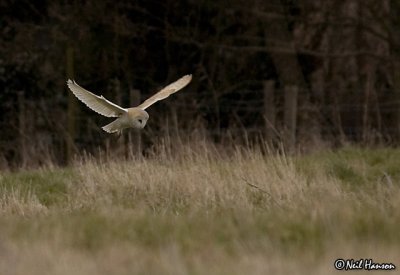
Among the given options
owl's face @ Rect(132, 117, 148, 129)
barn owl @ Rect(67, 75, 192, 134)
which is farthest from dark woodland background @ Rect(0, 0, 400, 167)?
owl's face @ Rect(132, 117, 148, 129)

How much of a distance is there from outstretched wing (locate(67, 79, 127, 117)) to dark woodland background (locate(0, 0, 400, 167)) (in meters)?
6.41

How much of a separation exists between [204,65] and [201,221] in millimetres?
12626

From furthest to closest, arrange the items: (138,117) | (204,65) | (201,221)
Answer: (204,65), (138,117), (201,221)

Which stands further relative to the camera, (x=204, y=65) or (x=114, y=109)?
(x=204, y=65)

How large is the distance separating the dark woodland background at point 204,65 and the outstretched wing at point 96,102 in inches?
252

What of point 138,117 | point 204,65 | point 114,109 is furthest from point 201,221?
point 204,65

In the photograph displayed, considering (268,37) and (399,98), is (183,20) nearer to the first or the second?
(268,37)

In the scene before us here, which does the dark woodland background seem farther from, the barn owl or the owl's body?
the owl's body

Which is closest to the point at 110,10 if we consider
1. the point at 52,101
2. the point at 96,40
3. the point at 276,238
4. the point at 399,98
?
the point at 96,40

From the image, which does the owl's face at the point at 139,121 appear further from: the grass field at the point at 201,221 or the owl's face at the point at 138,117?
the grass field at the point at 201,221

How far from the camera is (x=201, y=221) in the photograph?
743 cm

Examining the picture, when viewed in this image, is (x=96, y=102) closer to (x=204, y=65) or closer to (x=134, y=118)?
(x=134, y=118)

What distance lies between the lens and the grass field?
6359 mm

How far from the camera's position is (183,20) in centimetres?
1955
